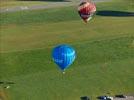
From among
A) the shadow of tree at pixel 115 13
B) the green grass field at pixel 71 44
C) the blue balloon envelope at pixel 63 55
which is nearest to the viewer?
the blue balloon envelope at pixel 63 55

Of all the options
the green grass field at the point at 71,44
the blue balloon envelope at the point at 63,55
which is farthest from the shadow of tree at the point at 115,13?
the blue balloon envelope at the point at 63,55

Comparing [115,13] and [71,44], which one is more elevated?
[115,13]

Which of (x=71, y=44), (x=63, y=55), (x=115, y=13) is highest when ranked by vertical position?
(x=63, y=55)

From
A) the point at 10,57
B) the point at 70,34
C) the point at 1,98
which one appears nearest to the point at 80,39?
the point at 70,34

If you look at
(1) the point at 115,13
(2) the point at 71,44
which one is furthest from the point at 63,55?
(1) the point at 115,13

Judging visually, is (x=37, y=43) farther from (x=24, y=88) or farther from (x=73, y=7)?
(x=73, y=7)

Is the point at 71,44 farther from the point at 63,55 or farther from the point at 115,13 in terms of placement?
the point at 115,13

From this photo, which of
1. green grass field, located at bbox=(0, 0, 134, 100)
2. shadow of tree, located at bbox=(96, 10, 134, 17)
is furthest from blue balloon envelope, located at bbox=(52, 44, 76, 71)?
shadow of tree, located at bbox=(96, 10, 134, 17)

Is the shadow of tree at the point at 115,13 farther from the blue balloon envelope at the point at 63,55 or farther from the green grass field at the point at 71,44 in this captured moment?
the blue balloon envelope at the point at 63,55

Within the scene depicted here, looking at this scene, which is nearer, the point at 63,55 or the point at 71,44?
the point at 63,55
